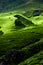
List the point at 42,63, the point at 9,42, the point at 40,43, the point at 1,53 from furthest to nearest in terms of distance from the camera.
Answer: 1. the point at 9,42
2. the point at 40,43
3. the point at 1,53
4. the point at 42,63

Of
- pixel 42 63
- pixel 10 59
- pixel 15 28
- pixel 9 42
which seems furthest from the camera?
pixel 15 28

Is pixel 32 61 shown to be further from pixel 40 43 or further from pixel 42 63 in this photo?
pixel 40 43

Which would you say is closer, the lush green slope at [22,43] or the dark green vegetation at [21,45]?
the dark green vegetation at [21,45]

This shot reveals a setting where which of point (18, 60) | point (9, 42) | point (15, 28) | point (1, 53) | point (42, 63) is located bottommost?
point (42, 63)

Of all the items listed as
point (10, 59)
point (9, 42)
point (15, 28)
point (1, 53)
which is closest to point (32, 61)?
point (10, 59)

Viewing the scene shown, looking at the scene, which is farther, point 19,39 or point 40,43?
point 19,39

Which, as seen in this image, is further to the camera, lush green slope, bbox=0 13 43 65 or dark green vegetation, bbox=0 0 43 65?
lush green slope, bbox=0 13 43 65

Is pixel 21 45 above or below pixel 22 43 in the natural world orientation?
below

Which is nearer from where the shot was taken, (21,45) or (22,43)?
(21,45)

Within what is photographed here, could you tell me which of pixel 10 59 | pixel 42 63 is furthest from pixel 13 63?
pixel 42 63

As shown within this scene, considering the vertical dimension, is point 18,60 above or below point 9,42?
below

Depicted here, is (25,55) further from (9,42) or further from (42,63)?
(9,42)
